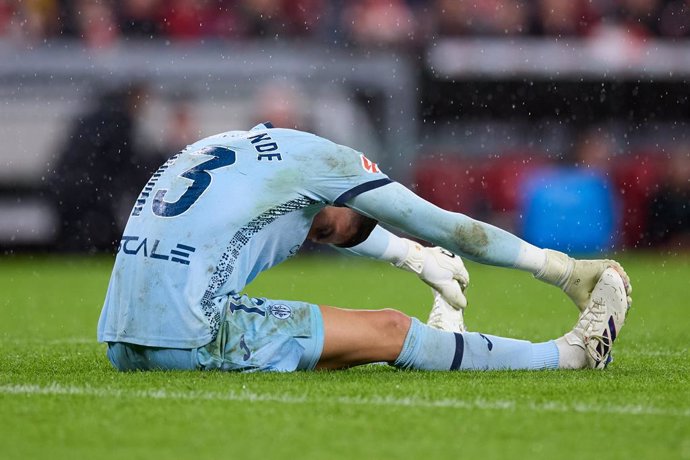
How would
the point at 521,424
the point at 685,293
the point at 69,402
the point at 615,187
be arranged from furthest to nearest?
the point at 615,187, the point at 685,293, the point at 69,402, the point at 521,424

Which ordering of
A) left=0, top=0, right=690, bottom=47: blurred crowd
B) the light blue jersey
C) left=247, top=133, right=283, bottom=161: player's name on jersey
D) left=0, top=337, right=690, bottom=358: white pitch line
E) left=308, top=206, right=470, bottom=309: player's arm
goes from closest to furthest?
the light blue jersey, left=247, top=133, right=283, bottom=161: player's name on jersey, left=308, top=206, right=470, bottom=309: player's arm, left=0, top=337, right=690, bottom=358: white pitch line, left=0, top=0, right=690, bottom=47: blurred crowd

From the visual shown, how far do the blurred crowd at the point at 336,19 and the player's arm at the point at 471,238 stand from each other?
1095cm

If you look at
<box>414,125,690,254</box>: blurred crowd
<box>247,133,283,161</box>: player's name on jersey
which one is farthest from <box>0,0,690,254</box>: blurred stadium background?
<box>247,133,283,161</box>: player's name on jersey

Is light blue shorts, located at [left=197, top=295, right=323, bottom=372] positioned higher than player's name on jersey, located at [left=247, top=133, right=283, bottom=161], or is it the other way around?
player's name on jersey, located at [left=247, top=133, right=283, bottom=161]

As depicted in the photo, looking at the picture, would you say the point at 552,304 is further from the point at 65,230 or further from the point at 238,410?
the point at 65,230

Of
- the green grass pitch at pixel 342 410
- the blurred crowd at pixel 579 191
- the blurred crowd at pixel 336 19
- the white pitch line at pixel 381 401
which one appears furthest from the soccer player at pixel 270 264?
the blurred crowd at pixel 336 19

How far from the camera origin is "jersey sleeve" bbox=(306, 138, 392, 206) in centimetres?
546

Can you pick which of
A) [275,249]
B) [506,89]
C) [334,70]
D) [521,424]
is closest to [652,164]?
[506,89]

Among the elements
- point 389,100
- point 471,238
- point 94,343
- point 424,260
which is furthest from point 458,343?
point 389,100

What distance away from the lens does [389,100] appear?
16422mm

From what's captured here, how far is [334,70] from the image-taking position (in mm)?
16125

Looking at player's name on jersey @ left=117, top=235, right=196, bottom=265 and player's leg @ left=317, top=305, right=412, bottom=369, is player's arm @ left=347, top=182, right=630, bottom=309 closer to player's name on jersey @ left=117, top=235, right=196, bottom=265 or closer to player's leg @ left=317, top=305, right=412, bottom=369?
player's leg @ left=317, top=305, right=412, bottom=369

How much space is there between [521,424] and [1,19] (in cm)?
1301

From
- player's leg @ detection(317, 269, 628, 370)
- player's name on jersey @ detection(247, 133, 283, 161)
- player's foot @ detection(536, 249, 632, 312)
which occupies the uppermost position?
player's name on jersey @ detection(247, 133, 283, 161)
